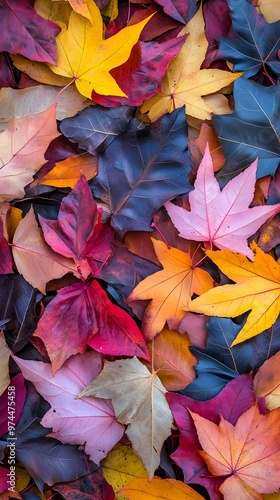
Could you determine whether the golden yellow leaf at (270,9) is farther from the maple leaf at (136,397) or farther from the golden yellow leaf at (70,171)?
the maple leaf at (136,397)

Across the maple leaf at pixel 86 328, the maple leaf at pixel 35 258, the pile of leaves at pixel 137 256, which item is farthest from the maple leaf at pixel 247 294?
the maple leaf at pixel 35 258

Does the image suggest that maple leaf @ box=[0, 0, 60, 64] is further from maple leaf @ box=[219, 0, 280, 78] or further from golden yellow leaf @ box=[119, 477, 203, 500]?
golden yellow leaf @ box=[119, 477, 203, 500]

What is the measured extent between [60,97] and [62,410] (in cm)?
50

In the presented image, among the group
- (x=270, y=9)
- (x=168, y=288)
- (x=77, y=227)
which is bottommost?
(x=168, y=288)

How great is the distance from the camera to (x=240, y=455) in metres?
0.76

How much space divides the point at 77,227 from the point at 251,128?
32 cm

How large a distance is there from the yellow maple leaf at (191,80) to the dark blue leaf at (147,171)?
0.05m

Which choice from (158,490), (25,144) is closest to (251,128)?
(25,144)

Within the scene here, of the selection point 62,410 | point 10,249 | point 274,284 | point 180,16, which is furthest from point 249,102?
point 62,410

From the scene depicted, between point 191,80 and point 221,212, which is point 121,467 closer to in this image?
point 221,212

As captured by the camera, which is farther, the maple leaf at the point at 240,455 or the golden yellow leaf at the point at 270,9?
the golden yellow leaf at the point at 270,9

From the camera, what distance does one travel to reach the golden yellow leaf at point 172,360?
0.82 meters

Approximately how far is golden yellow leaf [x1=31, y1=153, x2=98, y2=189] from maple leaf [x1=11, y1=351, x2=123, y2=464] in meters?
0.29

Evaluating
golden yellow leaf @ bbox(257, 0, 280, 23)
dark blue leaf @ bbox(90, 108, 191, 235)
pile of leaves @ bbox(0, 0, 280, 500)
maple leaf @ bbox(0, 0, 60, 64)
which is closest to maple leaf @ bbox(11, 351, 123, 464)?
pile of leaves @ bbox(0, 0, 280, 500)
